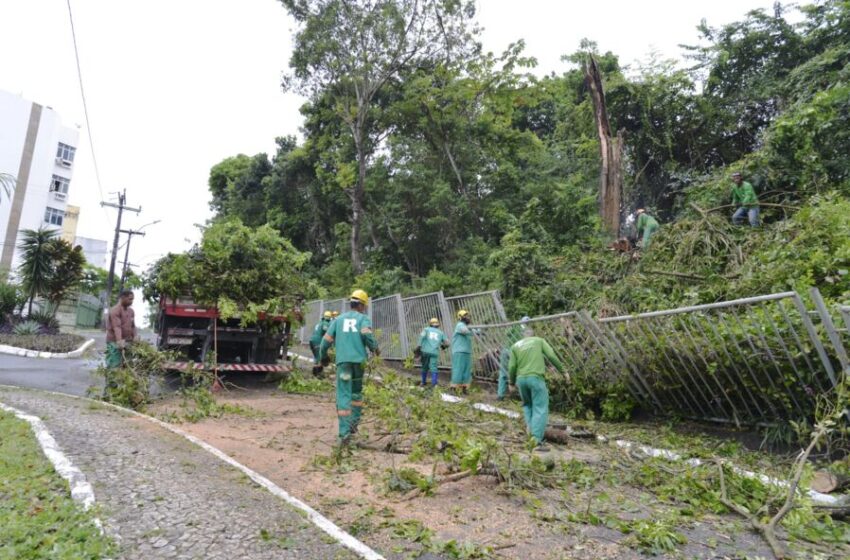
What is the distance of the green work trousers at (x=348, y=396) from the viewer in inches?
229

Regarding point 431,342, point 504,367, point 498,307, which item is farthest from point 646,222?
point 431,342

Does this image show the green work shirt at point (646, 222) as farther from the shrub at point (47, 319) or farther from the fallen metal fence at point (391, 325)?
the shrub at point (47, 319)

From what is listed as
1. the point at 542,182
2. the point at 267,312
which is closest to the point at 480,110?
the point at 542,182

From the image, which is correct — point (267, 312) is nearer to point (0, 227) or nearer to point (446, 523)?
point (446, 523)

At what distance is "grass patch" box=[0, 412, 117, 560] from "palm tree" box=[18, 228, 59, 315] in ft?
65.0

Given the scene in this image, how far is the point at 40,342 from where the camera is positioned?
16.5 metres

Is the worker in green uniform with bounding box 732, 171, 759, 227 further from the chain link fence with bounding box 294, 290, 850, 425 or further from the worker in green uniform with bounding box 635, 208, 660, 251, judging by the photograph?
the chain link fence with bounding box 294, 290, 850, 425

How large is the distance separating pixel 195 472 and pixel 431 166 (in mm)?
15512

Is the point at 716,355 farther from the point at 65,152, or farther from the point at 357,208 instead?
the point at 65,152

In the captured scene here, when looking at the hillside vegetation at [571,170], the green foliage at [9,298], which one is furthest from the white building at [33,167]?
the hillside vegetation at [571,170]

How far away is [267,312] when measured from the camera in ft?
31.9

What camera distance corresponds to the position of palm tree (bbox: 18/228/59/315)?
2086 centimetres

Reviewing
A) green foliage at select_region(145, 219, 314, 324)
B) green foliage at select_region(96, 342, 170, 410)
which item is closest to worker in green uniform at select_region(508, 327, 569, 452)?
green foliage at select_region(145, 219, 314, 324)

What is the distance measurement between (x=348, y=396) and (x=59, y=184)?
162ft
